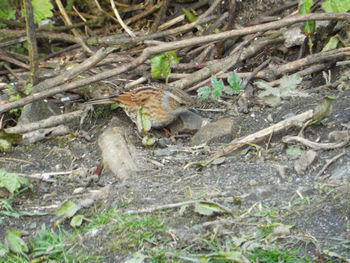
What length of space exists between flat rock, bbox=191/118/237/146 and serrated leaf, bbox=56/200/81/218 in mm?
1703

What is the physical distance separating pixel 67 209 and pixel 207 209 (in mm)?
1191

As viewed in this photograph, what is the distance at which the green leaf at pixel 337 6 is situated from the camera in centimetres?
610

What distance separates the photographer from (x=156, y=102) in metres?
6.37

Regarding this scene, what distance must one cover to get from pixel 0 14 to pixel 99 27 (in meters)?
1.36

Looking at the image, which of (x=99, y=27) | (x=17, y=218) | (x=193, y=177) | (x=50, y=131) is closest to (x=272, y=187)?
(x=193, y=177)

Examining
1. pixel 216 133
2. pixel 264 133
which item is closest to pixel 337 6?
pixel 264 133

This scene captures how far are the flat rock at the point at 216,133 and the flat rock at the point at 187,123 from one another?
292mm

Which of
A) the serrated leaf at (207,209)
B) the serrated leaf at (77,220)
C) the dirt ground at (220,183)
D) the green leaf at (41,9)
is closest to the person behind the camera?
the dirt ground at (220,183)

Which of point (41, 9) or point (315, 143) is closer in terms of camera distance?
point (315, 143)

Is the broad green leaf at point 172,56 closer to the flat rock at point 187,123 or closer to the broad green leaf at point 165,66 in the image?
the broad green leaf at point 165,66

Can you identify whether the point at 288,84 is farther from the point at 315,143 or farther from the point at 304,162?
the point at 304,162

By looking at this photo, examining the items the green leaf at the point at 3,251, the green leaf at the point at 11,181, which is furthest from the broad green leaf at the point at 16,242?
the green leaf at the point at 11,181

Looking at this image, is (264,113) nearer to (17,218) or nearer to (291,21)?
(291,21)

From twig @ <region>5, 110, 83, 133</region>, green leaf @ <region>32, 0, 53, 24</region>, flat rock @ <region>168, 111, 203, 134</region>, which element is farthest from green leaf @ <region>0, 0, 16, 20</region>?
flat rock @ <region>168, 111, 203, 134</region>
